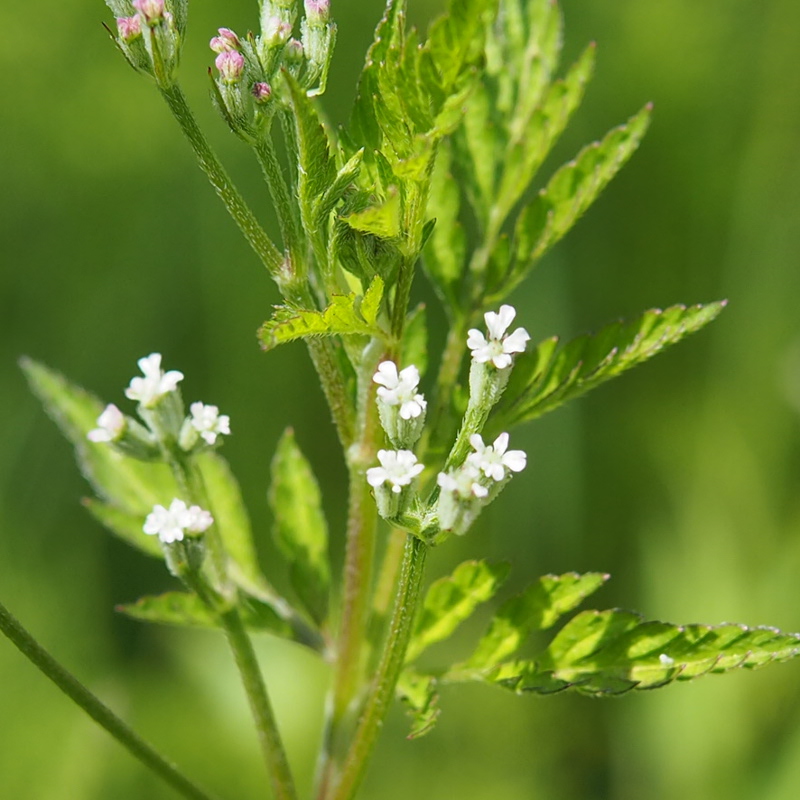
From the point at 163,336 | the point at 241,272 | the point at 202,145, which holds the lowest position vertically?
the point at 202,145

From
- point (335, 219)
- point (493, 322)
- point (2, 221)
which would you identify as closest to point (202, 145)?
point (335, 219)

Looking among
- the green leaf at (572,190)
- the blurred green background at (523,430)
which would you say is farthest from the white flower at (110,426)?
the blurred green background at (523,430)

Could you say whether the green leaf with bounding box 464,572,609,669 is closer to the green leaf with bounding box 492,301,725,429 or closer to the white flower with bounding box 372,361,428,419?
the green leaf with bounding box 492,301,725,429

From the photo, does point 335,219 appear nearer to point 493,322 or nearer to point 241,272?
point 493,322

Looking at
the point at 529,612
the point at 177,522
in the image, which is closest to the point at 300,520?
the point at 177,522

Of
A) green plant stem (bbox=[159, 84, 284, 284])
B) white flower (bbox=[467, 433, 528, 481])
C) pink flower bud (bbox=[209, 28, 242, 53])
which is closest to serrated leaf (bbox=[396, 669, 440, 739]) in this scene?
white flower (bbox=[467, 433, 528, 481])

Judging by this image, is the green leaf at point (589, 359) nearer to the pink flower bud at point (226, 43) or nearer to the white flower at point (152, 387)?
the white flower at point (152, 387)
